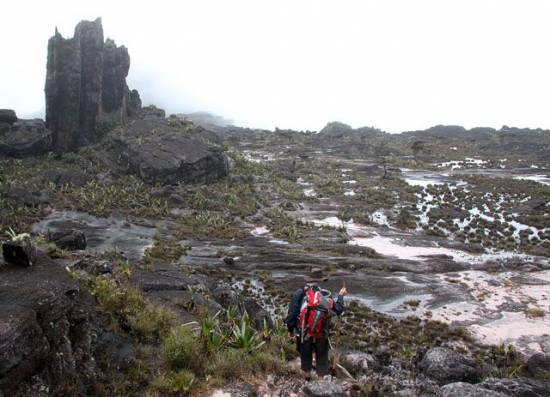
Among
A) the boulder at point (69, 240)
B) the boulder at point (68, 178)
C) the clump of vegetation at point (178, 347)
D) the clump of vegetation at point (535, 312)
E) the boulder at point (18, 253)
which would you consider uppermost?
the boulder at point (18, 253)

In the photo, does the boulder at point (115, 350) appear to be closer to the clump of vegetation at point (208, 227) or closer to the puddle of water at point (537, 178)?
the clump of vegetation at point (208, 227)

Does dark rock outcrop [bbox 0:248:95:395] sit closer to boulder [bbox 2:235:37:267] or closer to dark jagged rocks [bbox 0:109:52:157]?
boulder [bbox 2:235:37:267]

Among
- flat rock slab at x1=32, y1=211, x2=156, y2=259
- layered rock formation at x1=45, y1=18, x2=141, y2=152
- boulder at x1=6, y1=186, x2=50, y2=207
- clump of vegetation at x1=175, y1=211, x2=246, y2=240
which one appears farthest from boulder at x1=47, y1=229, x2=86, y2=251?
layered rock formation at x1=45, y1=18, x2=141, y2=152

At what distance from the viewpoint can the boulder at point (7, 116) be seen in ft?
255

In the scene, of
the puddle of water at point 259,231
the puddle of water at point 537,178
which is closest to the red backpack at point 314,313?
the puddle of water at point 259,231

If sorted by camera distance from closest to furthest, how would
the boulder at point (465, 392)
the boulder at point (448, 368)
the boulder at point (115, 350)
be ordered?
the boulder at point (115, 350) → the boulder at point (465, 392) → the boulder at point (448, 368)

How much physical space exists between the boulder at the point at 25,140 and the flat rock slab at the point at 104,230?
27.1 m

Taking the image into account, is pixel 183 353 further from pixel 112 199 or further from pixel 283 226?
pixel 112 199

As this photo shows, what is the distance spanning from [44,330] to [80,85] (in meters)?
81.7

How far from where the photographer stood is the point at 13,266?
9.84 m

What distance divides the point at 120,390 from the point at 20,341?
2078mm

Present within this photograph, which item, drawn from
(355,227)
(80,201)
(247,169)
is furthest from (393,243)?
(247,169)

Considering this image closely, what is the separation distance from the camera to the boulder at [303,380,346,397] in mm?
9498

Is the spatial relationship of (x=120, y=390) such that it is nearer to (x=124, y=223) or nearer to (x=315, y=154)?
(x=124, y=223)
